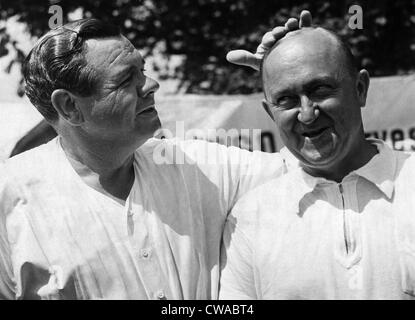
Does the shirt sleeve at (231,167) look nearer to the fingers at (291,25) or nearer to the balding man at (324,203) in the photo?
the balding man at (324,203)

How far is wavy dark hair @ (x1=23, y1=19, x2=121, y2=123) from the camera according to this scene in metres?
2.76

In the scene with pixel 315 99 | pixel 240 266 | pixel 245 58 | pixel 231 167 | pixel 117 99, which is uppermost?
pixel 245 58

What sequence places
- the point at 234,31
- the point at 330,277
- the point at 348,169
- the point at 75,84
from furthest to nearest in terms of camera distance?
the point at 234,31 → the point at 75,84 → the point at 348,169 → the point at 330,277

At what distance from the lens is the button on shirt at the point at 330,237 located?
2379 millimetres

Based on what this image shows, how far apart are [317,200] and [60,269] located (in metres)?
0.93

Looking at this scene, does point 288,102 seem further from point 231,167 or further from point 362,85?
point 231,167

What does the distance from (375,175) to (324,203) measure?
0.63ft

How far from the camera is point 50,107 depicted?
290 centimetres

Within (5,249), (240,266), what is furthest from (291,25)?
(5,249)

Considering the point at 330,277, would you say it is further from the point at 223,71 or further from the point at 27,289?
the point at 223,71

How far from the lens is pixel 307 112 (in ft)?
8.07

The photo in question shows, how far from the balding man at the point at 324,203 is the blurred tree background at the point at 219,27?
10.6 ft
